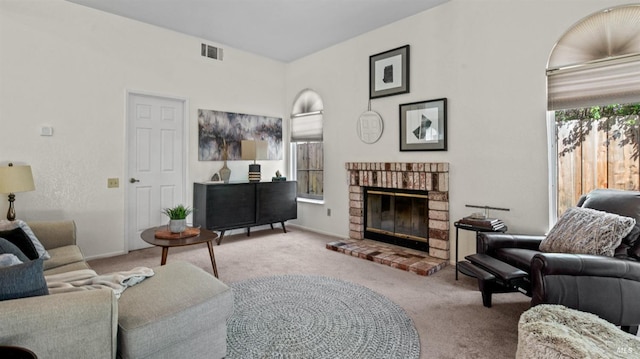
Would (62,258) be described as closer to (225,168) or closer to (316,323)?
(316,323)

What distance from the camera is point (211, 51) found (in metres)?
4.86

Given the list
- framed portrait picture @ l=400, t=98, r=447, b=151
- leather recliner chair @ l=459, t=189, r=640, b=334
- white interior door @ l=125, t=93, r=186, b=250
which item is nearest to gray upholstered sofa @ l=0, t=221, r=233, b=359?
leather recliner chair @ l=459, t=189, r=640, b=334

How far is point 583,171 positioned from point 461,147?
1.12 m

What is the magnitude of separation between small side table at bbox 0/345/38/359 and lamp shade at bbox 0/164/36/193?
2.57 m

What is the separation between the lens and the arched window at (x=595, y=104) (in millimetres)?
2695

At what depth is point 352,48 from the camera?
478cm

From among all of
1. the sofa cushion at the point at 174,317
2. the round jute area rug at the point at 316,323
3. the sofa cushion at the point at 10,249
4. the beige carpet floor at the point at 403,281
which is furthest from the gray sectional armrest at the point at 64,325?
the beige carpet floor at the point at 403,281

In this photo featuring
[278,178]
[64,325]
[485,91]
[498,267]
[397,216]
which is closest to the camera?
[64,325]

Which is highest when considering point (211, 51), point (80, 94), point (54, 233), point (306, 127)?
point (211, 51)

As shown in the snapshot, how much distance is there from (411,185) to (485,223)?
3.59 feet

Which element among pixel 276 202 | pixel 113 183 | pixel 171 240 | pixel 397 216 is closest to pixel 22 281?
pixel 171 240

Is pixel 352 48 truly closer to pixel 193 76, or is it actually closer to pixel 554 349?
pixel 193 76

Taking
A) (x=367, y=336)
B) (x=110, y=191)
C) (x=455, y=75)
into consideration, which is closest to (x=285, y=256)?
(x=367, y=336)

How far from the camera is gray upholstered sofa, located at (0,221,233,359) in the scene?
1.24 metres
